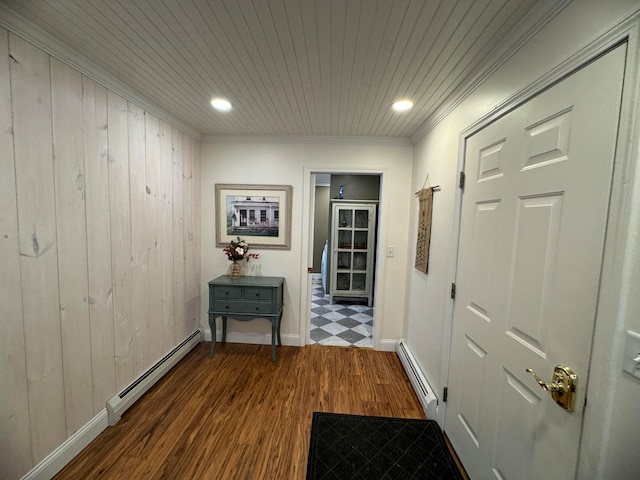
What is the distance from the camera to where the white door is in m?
0.80

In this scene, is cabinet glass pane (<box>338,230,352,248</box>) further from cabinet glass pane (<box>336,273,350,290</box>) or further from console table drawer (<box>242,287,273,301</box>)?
console table drawer (<box>242,287,273,301</box>)

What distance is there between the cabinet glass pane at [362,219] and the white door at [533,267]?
2.69m

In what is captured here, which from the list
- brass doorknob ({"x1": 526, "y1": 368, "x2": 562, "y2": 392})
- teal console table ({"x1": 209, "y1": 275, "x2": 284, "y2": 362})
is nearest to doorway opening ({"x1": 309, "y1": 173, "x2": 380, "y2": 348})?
teal console table ({"x1": 209, "y1": 275, "x2": 284, "y2": 362})

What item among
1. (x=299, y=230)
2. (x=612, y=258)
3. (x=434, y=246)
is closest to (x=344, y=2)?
(x=612, y=258)

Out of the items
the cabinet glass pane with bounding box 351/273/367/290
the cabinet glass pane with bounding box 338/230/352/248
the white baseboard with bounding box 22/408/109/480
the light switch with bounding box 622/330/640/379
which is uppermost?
the cabinet glass pane with bounding box 338/230/352/248

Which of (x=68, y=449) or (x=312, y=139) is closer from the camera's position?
(x=68, y=449)

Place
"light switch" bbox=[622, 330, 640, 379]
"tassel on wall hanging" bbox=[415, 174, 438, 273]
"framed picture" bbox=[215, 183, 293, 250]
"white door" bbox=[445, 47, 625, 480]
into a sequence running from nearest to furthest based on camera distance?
1. "light switch" bbox=[622, 330, 640, 379]
2. "white door" bbox=[445, 47, 625, 480]
3. "tassel on wall hanging" bbox=[415, 174, 438, 273]
4. "framed picture" bbox=[215, 183, 293, 250]

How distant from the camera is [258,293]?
2572 mm

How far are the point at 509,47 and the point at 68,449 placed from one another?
320 centimetres

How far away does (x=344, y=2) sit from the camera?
104 cm

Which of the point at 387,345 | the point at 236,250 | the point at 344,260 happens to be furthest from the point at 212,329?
the point at 344,260

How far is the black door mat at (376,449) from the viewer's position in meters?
1.46

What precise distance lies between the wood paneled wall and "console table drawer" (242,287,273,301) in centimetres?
76

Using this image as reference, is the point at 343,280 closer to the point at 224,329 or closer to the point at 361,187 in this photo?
the point at 361,187
